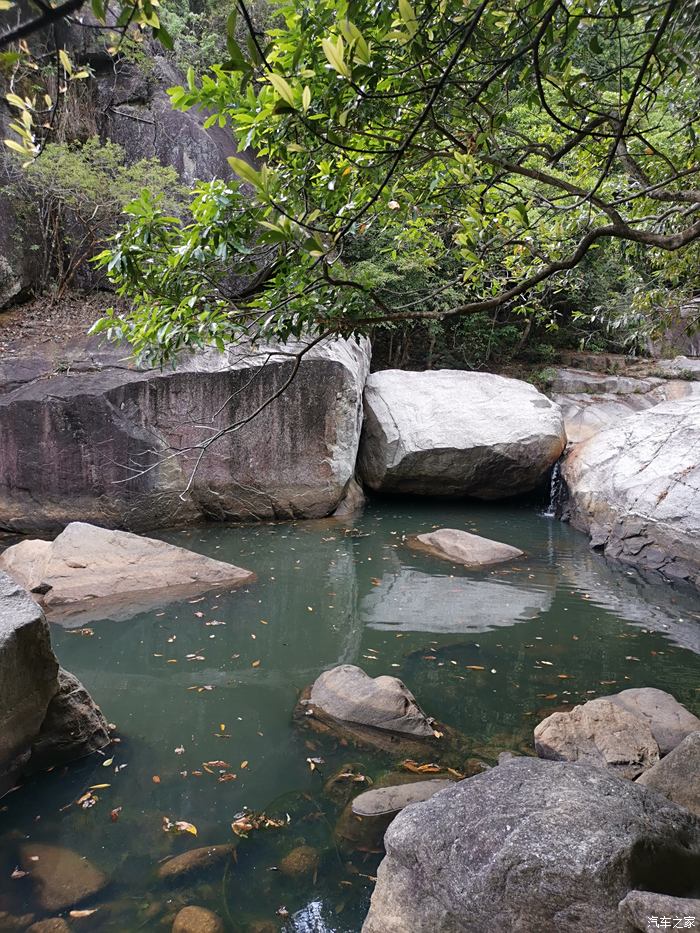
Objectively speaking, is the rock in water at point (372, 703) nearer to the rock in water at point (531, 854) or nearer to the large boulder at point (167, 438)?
the rock in water at point (531, 854)

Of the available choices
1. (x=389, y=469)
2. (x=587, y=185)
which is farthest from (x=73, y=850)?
(x=389, y=469)

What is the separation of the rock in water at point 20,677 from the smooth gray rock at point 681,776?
10.8ft

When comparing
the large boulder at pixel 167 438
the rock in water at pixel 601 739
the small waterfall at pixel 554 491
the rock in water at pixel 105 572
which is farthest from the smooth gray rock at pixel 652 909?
the small waterfall at pixel 554 491

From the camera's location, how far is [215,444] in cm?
1020

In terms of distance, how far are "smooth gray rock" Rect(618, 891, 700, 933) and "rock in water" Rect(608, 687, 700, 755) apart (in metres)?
2.25

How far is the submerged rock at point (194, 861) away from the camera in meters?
3.05

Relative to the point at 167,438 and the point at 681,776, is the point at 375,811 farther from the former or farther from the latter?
the point at 167,438

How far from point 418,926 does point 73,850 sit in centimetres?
179

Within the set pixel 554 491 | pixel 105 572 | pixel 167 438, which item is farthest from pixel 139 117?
pixel 554 491

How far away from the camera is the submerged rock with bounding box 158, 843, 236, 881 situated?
305cm

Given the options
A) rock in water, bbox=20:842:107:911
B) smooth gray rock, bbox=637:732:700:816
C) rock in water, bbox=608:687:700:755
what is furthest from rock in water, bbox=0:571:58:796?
rock in water, bbox=608:687:700:755

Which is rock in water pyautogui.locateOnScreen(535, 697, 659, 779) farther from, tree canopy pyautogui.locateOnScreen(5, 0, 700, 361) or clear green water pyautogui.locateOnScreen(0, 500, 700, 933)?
tree canopy pyautogui.locateOnScreen(5, 0, 700, 361)

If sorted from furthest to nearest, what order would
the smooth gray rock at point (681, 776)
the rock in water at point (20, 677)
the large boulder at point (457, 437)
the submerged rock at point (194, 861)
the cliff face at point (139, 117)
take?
the cliff face at point (139, 117) < the large boulder at point (457, 437) < the rock in water at point (20, 677) < the smooth gray rock at point (681, 776) < the submerged rock at point (194, 861)

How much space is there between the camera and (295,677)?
5.24 m
